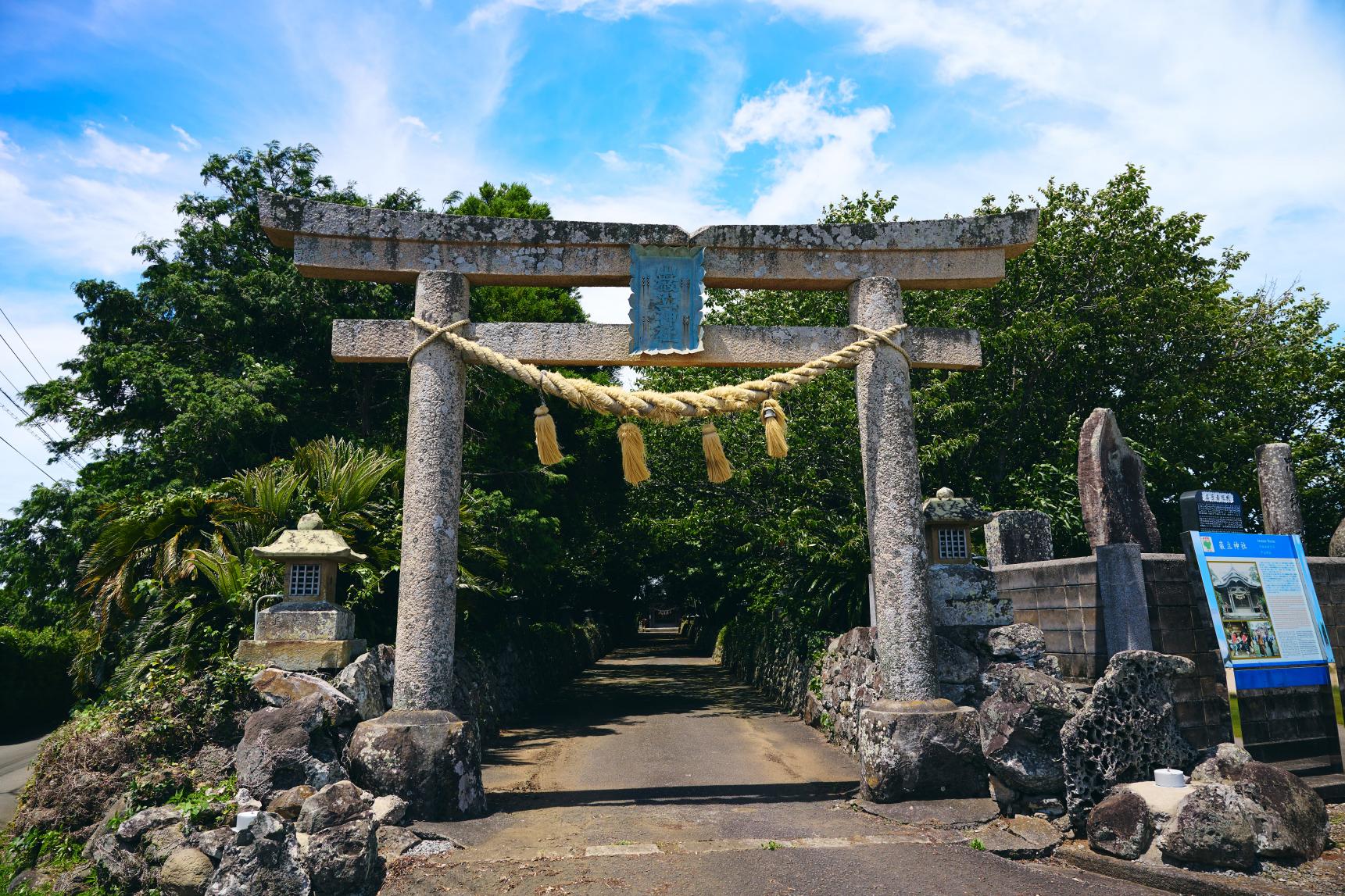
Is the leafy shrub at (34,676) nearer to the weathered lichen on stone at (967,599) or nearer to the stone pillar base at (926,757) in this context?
the stone pillar base at (926,757)

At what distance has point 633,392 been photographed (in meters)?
6.31

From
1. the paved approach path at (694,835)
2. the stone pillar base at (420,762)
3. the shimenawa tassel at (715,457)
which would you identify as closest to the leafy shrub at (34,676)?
the paved approach path at (694,835)

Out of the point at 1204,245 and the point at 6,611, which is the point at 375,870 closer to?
the point at 1204,245

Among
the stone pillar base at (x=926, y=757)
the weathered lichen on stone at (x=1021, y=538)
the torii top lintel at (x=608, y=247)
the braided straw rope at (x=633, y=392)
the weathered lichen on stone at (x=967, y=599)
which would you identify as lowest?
the stone pillar base at (x=926, y=757)

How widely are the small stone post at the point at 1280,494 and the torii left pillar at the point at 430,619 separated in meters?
7.27

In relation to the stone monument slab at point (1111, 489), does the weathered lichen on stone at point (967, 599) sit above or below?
below

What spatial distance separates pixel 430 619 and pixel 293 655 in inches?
47.3

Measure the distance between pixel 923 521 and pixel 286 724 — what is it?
5499mm

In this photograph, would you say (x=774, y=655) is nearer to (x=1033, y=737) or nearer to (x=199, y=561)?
(x=1033, y=737)

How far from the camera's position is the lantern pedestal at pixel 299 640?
6.23 m

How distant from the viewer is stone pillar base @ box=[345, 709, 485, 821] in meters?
5.65

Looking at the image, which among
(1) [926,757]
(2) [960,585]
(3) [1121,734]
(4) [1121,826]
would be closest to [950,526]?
Answer: (2) [960,585]

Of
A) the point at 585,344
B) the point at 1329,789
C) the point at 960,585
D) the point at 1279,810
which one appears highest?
the point at 585,344

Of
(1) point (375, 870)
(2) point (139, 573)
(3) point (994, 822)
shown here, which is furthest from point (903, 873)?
(2) point (139, 573)
